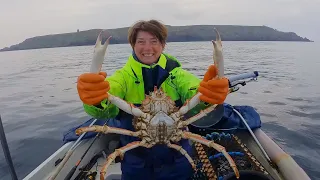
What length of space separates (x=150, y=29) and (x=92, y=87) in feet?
3.77

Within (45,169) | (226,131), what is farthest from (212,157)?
(45,169)

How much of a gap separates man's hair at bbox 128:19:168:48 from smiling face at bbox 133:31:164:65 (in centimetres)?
5

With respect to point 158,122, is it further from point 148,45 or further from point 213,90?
point 148,45

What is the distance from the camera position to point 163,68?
3.97 meters

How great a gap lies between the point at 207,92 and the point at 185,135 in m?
0.61

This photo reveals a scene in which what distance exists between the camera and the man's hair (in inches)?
146

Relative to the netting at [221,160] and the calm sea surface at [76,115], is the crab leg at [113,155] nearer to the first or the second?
the netting at [221,160]

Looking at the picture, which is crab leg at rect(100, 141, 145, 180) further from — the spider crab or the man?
the man

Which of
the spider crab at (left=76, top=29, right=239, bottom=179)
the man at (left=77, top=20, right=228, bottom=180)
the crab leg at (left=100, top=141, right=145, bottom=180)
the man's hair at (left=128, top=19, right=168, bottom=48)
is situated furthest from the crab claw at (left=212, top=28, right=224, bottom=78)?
the crab leg at (left=100, top=141, right=145, bottom=180)

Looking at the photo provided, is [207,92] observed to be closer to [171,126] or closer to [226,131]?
[171,126]

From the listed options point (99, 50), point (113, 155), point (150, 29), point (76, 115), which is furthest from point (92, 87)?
point (76, 115)

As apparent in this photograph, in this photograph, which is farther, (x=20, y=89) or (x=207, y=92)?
(x=20, y=89)

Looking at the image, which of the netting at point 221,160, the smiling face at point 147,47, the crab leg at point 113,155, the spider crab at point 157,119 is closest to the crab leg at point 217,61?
the spider crab at point 157,119

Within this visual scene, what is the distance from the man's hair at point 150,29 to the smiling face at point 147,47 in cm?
5
